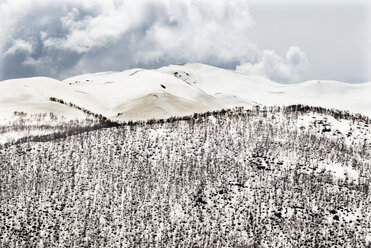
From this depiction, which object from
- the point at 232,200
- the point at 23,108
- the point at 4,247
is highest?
the point at 23,108

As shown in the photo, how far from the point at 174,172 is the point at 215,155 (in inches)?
211

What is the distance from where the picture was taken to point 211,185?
37125 mm

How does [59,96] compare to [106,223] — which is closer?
[106,223]

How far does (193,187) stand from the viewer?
3694 cm

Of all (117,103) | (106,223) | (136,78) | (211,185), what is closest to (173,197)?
(211,185)

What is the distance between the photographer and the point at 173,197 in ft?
117

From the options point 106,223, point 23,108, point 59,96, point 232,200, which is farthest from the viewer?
point 59,96

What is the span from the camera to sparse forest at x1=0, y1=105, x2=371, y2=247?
31453 millimetres

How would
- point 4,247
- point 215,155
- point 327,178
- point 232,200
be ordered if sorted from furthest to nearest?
point 215,155, point 327,178, point 232,200, point 4,247

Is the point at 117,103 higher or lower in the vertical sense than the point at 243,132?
higher

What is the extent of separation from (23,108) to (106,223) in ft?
248

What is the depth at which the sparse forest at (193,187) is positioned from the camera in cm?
3145

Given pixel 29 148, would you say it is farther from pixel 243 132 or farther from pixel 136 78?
pixel 136 78

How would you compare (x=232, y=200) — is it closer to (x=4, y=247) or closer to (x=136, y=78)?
(x=4, y=247)
